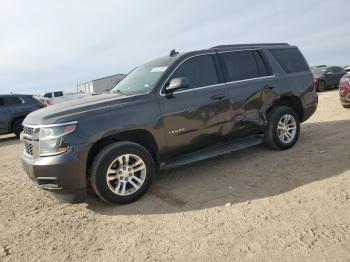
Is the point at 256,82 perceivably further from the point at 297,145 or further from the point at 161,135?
the point at 161,135

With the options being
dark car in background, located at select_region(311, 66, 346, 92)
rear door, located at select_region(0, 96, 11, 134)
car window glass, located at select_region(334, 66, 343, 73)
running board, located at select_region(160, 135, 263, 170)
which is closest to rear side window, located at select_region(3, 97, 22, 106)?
rear door, located at select_region(0, 96, 11, 134)

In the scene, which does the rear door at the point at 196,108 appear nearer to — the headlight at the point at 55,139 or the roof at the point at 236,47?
the roof at the point at 236,47

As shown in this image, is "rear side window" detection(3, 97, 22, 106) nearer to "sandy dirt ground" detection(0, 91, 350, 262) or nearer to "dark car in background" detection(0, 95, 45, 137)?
"dark car in background" detection(0, 95, 45, 137)

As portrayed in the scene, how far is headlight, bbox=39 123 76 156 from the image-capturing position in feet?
13.9

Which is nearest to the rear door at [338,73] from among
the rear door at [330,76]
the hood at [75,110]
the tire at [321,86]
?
the rear door at [330,76]

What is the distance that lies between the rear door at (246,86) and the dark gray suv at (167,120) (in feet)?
0.05

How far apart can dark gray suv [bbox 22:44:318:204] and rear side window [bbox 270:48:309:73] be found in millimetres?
24

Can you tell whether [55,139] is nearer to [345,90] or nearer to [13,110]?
[345,90]

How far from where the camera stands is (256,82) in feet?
19.7

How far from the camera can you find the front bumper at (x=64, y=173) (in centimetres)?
422

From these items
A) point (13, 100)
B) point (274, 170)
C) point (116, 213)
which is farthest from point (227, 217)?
point (13, 100)

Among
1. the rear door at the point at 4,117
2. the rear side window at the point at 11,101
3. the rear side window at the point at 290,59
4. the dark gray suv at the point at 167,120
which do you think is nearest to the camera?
the dark gray suv at the point at 167,120

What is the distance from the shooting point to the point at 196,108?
5.19 meters

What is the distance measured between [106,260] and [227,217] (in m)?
1.39
